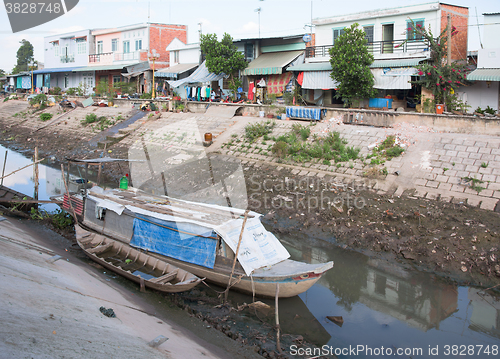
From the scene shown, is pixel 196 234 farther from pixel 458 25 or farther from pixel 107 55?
pixel 107 55

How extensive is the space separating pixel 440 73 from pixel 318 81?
684 cm

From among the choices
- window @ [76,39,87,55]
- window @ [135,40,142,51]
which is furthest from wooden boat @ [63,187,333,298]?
window @ [76,39,87,55]

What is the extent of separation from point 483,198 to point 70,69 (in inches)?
1587

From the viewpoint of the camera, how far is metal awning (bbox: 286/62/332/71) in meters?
22.0

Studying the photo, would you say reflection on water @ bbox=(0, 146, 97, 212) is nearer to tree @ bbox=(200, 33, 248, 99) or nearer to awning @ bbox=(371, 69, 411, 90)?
tree @ bbox=(200, 33, 248, 99)

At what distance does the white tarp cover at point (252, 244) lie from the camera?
28.5ft

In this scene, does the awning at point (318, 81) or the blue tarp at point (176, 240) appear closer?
the blue tarp at point (176, 240)

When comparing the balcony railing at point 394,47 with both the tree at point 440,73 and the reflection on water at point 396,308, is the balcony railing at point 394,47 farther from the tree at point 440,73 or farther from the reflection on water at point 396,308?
the reflection on water at point 396,308

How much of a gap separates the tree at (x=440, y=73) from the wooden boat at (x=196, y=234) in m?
13.4

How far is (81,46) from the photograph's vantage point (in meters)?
40.3

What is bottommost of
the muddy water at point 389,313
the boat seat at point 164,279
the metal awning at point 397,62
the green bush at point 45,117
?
the muddy water at point 389,313

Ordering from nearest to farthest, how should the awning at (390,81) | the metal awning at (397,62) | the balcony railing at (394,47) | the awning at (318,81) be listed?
the awning at (390,81)
the metal awning at (397,62)
the balcony railing at (394,47)
the awning at (318,81)

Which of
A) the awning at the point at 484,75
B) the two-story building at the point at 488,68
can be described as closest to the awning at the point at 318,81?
the awning at the point at 484,75

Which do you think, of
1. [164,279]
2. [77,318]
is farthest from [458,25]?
[77,318]
